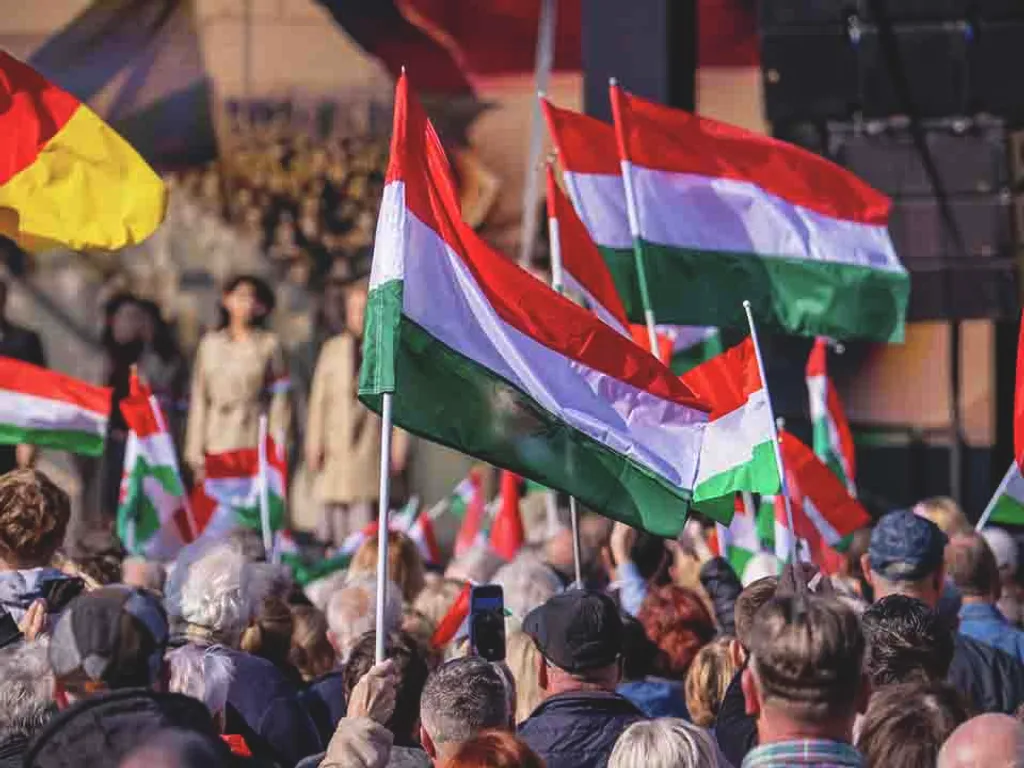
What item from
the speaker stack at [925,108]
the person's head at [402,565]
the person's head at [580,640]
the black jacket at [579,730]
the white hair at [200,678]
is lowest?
the black jacket at [579,730]

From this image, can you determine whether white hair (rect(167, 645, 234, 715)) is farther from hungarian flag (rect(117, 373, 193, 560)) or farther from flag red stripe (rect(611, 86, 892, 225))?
hungarian flag (rect(117, 373, 193, 560))

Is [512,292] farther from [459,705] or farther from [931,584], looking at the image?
[459,705]

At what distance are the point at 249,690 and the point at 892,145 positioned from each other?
24.2 ft

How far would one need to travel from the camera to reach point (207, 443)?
13.1m

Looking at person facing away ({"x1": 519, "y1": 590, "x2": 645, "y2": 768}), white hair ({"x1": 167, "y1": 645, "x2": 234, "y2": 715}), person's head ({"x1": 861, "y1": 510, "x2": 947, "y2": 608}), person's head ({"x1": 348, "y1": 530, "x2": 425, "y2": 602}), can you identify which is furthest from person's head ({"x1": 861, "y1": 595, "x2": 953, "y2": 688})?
person's head ({"x1": 348, "y1": 530, "x2": 425, "y2": 602})

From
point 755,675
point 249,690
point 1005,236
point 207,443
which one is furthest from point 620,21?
point 755,675

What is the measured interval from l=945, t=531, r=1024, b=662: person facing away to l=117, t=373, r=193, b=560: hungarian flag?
3834 mm

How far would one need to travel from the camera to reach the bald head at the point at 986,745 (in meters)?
4.00

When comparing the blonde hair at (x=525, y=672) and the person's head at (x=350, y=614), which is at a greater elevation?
the person's head at (x=350, y=614)

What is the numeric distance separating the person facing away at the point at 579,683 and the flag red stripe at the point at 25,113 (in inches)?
96.5

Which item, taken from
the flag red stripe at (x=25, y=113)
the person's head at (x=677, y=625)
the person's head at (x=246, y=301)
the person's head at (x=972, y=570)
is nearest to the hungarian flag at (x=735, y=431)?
the person's head at (x=677, y=625)

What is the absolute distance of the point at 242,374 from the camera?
1280cm

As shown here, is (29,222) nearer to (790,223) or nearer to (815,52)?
(790,223)

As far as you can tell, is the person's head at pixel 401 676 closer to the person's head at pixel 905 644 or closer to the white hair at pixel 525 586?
the person's head at pixel 905 644
